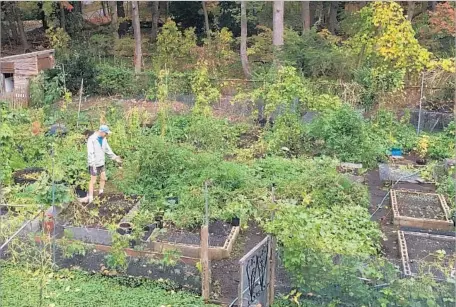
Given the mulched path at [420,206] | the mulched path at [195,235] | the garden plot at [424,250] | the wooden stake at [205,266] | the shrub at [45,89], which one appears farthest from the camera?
the shrub at [45,89]

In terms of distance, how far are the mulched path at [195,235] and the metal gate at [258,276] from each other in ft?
4.12

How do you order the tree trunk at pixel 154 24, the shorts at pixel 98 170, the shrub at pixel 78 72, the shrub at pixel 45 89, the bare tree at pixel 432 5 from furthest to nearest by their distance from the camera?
the tree trunk at pixel 154 24 < the bare tree at pixel 432 5 < the shrub at pixel 78 72 < the shrub at pixel 45 89 < the shorts at pixel 98 170

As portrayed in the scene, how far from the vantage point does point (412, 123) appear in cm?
1207

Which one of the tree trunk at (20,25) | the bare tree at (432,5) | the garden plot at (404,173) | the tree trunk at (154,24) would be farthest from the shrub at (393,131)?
the tree trunk at (20,25)

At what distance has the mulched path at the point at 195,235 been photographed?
675cm

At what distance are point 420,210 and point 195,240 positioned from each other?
11.5 ft

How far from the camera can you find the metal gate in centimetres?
484

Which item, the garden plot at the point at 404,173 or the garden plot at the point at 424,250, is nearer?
the garden plot at the point at 424,250

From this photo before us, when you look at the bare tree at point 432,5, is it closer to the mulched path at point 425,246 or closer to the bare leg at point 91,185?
the mulched path at point 425,246

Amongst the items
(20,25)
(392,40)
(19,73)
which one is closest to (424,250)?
(392,40)

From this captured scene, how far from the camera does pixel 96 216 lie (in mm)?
7258

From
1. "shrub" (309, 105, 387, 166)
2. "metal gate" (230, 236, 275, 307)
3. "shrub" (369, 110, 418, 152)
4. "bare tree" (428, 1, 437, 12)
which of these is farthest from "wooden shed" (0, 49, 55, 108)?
"bare tree" (428, 1, 437, 12)

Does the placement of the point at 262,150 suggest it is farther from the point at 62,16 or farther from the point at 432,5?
the point at 62,16

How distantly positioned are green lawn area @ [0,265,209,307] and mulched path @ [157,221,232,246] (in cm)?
86
